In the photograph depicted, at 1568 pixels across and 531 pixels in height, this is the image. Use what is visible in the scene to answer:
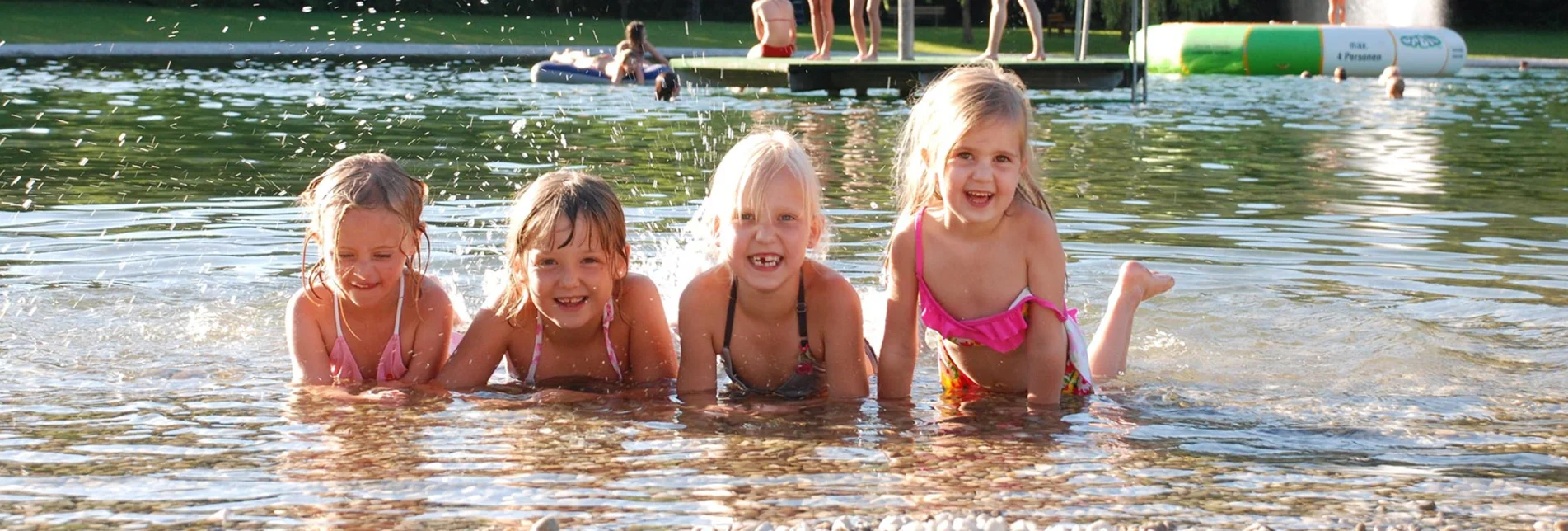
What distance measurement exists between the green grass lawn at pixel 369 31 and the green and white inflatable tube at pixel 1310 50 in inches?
159

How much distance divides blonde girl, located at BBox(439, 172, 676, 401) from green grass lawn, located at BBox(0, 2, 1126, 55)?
2527 centimetres

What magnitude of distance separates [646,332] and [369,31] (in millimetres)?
31138

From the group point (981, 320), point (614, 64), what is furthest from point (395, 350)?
point (614, 64)

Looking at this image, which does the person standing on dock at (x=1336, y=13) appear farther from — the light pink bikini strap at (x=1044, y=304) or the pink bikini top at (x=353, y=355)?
the pink bikini top at (x=353, y=355)

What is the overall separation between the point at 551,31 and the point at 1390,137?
2381 cm

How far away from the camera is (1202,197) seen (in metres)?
9.85

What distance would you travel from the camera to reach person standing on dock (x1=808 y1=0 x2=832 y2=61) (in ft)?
63.1

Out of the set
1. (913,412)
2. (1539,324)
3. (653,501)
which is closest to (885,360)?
(913,412)

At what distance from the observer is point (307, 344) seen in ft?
16.2

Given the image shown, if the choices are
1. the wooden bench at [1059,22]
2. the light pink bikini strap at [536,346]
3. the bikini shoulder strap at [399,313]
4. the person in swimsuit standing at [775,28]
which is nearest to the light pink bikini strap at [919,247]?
the light pink bikini strap at [536,346]

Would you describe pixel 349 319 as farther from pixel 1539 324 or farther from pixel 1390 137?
pixel 1390 137

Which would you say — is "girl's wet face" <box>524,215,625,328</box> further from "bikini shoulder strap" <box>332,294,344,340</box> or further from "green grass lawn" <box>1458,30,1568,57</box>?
"green grass lawn" <box>1458,30,1568,57</box>

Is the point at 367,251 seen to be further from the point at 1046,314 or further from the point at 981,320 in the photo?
the point at 1046,314

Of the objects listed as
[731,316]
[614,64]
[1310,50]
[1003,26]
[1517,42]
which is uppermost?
[1003,26]
